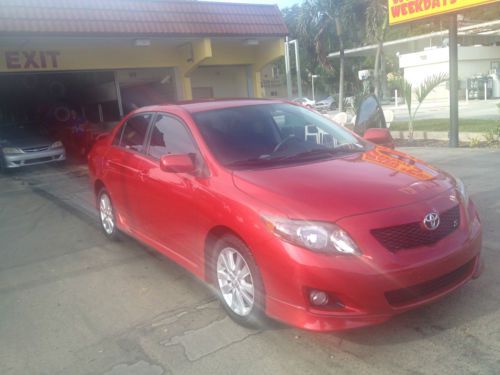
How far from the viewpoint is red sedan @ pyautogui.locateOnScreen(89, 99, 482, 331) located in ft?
9.81

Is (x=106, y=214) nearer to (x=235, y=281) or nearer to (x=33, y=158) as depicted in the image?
(x=235, y=281)

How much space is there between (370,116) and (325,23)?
1074 inches

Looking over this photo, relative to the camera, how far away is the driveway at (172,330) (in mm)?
3084

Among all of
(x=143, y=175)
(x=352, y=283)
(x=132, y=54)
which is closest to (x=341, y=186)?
(x=352, y=283)

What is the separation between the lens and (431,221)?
3.18m

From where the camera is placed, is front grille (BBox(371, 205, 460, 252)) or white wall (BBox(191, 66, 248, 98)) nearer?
front grille (BBox(371, 205, 460, 252))

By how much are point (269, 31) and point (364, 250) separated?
1370cm

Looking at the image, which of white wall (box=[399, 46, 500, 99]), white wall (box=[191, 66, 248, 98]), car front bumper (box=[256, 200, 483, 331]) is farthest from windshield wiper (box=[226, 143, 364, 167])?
white wall (box=[399, 46, 500, 99])

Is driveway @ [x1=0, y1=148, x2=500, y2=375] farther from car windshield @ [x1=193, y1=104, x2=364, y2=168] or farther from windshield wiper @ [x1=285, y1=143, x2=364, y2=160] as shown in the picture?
windshield wiper @ [x1=285, y1=143, x2=364, y2=160]

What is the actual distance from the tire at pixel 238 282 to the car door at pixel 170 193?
1.17 feet

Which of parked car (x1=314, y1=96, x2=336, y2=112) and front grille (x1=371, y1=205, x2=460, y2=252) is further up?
parked car (x1=314, y1=96, x2=336, y2=112)

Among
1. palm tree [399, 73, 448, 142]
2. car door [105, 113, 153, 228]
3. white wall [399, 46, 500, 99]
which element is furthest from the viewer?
white wall [399, 46, 500, 99]

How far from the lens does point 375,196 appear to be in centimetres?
325

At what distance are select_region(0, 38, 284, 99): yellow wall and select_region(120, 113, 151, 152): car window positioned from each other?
9.14 meters
